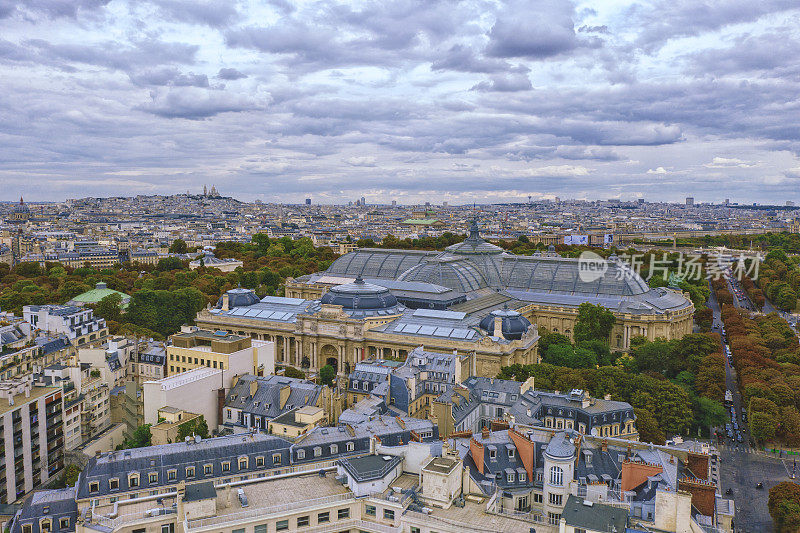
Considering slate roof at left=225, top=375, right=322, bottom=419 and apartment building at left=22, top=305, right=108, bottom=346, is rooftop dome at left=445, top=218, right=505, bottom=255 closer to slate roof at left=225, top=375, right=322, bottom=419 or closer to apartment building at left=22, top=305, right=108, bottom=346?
Result: apartment building at left=22, top=305, right=108, bottom=346

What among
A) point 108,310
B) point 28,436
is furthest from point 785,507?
point 108,310

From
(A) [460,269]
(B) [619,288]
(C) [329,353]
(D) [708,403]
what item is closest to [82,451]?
(C) [329,353]

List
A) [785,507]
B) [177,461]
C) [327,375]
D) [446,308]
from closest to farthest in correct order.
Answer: [177,461], [785,507], [327,375], [446,308]

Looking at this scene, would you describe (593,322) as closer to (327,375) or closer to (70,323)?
(327,375)

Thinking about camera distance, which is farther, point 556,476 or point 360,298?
point 360,298

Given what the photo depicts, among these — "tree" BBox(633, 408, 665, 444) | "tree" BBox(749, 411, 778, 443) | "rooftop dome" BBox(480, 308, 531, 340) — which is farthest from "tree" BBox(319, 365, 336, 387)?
"tree" BBox(749, 411, 778, 443)

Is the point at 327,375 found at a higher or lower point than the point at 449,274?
lower

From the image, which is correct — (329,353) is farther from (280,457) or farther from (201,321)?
(280,457)
